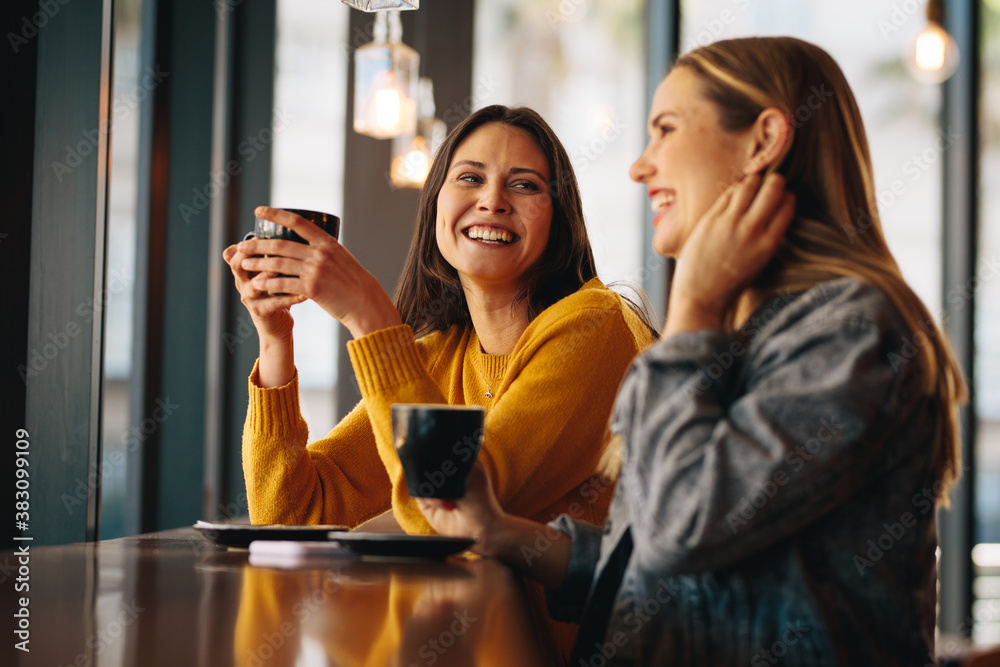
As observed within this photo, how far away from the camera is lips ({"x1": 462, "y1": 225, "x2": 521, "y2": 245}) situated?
1.65 meters

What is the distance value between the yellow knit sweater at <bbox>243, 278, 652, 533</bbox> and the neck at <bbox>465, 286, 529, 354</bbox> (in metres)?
0.03

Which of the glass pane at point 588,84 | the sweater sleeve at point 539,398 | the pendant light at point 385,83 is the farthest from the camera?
the glass pane at point 588,84

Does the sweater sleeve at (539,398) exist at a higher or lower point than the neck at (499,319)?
lower

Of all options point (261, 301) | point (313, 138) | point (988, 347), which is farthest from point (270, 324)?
point (988, 347)

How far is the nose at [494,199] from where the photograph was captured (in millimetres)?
1642

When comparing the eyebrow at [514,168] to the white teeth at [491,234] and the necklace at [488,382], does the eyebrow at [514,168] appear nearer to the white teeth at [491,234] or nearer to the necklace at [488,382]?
the white teeth at [491,234]

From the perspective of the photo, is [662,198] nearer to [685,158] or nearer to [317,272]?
[685,158]

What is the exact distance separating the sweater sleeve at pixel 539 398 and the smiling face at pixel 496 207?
19 centimetres

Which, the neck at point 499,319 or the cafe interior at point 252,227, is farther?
the neck at point 499,319

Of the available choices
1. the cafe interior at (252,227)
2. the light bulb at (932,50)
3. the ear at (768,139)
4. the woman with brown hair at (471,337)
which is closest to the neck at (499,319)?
Result: the woman with brown hair at (471,337)

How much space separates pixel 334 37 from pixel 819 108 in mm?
3064

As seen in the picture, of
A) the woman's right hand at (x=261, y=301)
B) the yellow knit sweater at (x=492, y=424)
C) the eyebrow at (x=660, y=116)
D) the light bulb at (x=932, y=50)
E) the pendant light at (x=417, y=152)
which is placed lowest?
the yellow knit sweater at (x=492, y=424)

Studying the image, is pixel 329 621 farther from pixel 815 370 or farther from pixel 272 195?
pixel 272 195

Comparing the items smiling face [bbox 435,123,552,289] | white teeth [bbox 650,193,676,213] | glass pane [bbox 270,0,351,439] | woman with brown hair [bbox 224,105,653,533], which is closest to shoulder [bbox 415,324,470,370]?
woman with brown hair [bbox 224,105,653,533]
